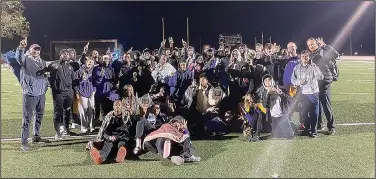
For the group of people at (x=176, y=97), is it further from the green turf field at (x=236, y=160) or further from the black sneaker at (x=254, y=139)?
the green turf field at (x=236, y=160)

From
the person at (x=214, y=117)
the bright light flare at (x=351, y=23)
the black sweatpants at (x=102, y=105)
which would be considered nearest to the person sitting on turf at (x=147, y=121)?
the person at (x=214, y=117)

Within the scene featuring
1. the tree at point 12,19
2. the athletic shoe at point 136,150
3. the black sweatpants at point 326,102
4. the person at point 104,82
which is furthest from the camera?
the tree at point 12,19

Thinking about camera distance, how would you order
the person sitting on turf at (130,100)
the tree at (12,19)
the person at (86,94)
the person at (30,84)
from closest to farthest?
1. the person sitting on turf at (130,100)
2. the person at (30,84)
3. the person at (86,94)
4. the tree at (12,19)

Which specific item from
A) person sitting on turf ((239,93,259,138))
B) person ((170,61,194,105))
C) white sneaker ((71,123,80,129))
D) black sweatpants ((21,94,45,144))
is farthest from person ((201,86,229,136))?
white sneaker ((71,123,80,129))

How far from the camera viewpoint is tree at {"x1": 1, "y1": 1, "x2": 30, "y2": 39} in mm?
34438

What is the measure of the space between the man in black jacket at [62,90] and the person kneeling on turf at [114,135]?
7.15 feet

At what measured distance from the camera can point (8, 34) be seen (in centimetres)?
3644

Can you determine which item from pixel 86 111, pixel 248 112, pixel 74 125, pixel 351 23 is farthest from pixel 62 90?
pixel 351 23

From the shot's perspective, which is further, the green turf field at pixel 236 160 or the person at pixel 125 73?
the person at pixel 125 73

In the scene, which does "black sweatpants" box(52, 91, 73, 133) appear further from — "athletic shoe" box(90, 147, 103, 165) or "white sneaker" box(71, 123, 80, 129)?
"athletic shoe" box(90, 147, 103, 165)

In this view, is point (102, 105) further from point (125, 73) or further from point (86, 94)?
point (125, 73)

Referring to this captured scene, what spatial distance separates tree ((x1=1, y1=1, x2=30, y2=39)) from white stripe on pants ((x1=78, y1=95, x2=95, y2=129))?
27.2m

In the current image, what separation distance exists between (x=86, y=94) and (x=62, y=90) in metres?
0.68

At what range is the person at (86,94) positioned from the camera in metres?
9.53
